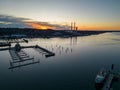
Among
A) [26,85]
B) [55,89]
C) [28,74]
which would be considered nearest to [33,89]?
[26,85]

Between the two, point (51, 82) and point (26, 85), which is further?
point (51, 82)

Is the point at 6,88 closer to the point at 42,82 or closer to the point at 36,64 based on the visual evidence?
the point at 42,82

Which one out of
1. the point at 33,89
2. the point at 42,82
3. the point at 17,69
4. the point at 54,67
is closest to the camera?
the point at 33,89

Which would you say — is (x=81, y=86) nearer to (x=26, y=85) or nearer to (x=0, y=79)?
(x=26, y=85)

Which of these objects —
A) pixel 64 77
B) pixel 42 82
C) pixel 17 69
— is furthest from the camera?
pixel 17 69

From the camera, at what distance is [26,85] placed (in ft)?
71.7

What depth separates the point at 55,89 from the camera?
67.8 ft

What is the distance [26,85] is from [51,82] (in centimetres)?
445

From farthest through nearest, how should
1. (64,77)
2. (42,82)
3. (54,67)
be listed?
(54,67) < (64,77) < (42,82)

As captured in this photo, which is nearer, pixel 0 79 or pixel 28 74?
pixel 0 79

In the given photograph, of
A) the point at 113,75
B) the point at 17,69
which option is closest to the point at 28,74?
the point at 17,69

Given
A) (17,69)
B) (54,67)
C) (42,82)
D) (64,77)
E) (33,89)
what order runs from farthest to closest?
(54,67) < (17,69) < (64,77) < (42,82) < (33,89)

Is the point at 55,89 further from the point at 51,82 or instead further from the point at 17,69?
the point at 17,69

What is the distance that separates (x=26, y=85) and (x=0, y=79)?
5.98m
